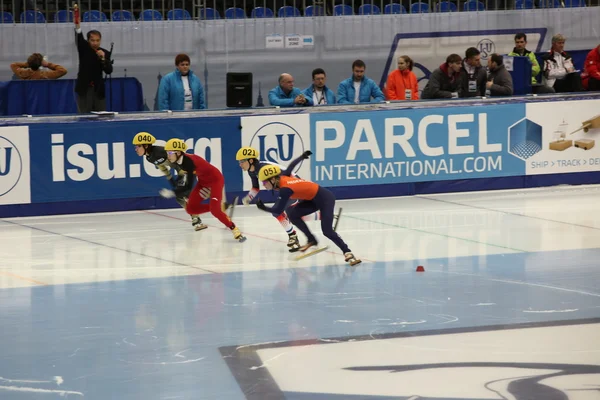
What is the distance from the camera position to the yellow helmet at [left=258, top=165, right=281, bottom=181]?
1076cm

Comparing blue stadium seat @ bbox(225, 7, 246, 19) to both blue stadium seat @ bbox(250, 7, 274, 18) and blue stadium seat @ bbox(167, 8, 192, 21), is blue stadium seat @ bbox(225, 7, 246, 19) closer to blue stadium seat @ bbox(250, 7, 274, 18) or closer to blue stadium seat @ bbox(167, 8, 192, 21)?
blue stadium seat @ bbox(250, 7, 274, 18)

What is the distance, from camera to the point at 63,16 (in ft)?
58.3

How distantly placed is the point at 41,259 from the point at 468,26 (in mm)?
10792

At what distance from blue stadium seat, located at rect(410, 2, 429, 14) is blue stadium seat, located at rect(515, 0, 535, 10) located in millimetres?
1863

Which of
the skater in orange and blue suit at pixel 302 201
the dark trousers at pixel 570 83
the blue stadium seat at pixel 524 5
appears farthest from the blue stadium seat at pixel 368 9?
the skater in orange and blue suit at pixel 302 201

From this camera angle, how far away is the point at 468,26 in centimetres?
1911

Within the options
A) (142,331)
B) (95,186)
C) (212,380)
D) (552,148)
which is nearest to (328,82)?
(552,148)

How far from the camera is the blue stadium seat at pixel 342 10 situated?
18.8 metres

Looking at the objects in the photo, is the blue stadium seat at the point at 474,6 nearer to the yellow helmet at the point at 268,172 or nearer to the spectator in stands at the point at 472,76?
the spectator in stands at the point at 472,76

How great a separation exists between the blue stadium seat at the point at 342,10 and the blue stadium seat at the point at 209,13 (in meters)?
2.20

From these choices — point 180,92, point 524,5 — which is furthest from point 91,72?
point 524,5

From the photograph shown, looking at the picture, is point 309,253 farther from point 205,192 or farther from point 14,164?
point 14,164

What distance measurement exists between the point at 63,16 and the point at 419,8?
670cm

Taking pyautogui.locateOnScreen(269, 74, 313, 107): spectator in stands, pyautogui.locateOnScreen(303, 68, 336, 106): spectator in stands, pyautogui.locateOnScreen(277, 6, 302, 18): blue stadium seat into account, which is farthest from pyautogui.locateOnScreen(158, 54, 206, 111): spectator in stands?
pyautogui.locateOnScreen(277, 6, 302, 18): blue stadium seat
